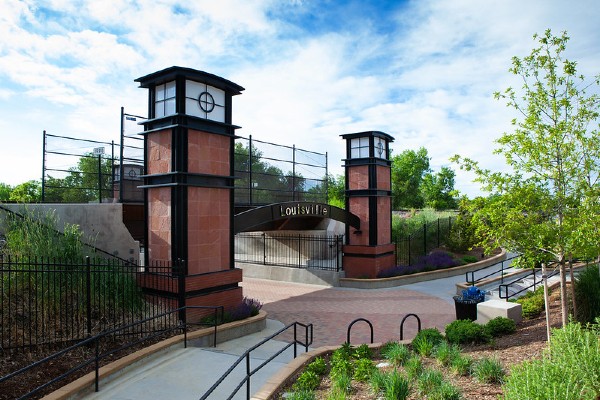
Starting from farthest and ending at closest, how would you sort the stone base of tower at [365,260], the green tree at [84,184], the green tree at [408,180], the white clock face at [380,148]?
the green tree at [408,180] → the white clock face at [380,148] → the stone base of tower at [365,260] → the green tree at [84,184]

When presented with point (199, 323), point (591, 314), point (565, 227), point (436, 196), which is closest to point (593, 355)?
point (565, 227)

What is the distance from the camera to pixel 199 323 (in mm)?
10758

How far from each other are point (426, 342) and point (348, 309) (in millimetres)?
6961

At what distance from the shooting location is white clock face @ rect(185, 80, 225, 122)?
11344 millimetres

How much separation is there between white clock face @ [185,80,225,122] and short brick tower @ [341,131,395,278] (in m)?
9.49

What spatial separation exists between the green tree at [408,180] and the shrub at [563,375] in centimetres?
5392

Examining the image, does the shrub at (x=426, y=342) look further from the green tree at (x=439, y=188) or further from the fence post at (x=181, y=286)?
the green tree at (x=439, y=188)

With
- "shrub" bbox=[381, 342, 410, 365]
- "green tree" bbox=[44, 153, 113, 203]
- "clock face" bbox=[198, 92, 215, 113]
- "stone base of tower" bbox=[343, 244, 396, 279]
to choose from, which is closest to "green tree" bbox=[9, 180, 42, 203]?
"green tree" bbox=[44, 153, 113, 203]

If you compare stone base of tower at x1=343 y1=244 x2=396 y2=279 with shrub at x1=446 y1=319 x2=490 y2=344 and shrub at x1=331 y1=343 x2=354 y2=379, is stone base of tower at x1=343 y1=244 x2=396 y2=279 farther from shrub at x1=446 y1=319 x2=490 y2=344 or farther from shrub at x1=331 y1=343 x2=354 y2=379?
shrub at x1=331 y1=343 x2=354 y2=379

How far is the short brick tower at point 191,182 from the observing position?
1105cm

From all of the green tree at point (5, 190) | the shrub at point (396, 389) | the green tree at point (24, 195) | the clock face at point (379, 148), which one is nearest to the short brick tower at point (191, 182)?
the green tree at point (24, 195)

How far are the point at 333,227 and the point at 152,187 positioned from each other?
523 inches

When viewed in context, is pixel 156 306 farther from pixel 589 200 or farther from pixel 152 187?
pixel 589 200

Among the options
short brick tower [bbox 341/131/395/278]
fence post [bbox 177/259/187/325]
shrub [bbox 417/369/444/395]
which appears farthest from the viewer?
short brick tower [bbox 341/131/395/278]
